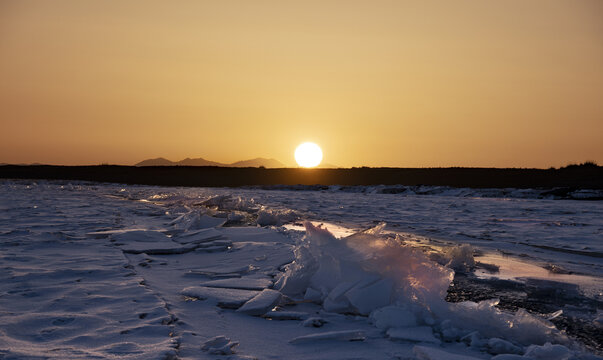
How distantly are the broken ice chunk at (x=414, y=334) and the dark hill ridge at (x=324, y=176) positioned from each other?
13.0m

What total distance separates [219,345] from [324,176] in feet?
72.9

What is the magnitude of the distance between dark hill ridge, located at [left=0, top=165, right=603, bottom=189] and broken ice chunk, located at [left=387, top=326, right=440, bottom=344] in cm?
1303

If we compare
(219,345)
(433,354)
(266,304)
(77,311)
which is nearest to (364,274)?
(266,304)

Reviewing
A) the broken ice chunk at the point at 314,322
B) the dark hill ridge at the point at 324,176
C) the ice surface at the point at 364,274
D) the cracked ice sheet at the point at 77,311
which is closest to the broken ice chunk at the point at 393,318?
the ice surface at the point at 364,274

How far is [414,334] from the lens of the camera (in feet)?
6.38

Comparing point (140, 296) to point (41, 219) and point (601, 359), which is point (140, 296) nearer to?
point (601, 359)

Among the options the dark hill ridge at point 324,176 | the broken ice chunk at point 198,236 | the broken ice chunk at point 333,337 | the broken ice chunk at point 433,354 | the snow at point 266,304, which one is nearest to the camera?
the broken ice chunk at point 433,354

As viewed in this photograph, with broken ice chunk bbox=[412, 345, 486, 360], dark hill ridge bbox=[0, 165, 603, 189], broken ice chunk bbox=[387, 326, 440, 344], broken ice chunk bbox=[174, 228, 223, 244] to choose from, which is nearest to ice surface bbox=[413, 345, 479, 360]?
broken ice chunk bbox=[412, 345, 486, 360]

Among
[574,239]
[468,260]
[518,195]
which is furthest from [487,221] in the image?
[518,195]

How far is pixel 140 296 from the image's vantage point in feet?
7.86

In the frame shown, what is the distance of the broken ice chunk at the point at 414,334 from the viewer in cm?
190

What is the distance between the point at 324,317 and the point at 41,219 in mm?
4491

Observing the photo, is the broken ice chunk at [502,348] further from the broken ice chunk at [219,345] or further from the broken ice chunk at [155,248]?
the broken ice chunk at [155,248]

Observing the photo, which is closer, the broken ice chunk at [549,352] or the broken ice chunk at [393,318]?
the broken ice chunk at [549,352]
